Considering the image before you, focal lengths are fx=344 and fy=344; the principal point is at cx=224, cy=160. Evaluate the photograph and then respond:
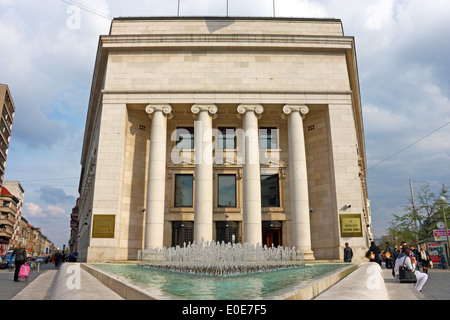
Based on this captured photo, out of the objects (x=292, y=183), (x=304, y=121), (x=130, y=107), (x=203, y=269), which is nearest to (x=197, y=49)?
(x=130, y=107)

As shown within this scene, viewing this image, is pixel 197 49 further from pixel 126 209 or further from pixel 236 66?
pixel 126 209

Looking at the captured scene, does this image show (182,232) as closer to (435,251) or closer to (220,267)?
(220,267)

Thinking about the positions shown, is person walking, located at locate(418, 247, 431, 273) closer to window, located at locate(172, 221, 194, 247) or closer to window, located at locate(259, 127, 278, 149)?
window, located at locate(259, 127, 278, 149)

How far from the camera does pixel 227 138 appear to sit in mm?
28094

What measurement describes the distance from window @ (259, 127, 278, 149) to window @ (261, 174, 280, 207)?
8.17 feet

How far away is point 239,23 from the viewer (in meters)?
28.2

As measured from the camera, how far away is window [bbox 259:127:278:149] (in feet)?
92.2

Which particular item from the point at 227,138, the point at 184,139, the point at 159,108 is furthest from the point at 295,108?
the point at 159,108

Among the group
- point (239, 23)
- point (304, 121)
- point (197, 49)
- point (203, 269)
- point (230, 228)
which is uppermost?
point (239, 23)

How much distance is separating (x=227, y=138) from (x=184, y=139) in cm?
353

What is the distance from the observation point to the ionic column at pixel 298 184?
76.9 ft

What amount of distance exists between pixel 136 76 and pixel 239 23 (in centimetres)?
948

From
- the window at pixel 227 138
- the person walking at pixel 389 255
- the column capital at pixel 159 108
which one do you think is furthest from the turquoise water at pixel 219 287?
the window at pixel 227 138

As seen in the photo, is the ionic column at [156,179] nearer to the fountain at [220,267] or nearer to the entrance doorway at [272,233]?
the fountain at [220,267]
